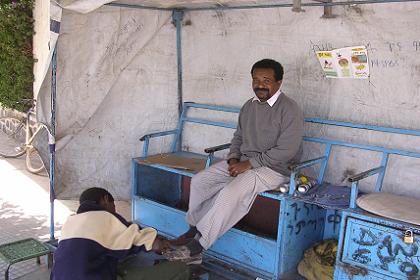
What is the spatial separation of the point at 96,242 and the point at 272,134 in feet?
6.14

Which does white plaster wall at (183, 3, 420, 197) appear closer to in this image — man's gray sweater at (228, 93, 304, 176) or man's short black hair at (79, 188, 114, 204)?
man's gray sweater at (228, 93, 304, 176)

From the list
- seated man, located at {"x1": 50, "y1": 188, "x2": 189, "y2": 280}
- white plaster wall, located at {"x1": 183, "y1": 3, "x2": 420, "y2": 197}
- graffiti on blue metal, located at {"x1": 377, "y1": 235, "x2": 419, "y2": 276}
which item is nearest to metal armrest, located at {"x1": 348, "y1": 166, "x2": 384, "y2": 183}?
white plaster wall, located at {"x1": 183, "y1": 3, "x2": 420, "y2": 197}

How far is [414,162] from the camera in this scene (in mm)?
3615

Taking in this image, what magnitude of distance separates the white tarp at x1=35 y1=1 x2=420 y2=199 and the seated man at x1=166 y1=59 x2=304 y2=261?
46cm

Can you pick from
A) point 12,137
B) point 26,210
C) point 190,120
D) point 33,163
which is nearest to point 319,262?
point 190,120

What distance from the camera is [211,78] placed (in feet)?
16.1

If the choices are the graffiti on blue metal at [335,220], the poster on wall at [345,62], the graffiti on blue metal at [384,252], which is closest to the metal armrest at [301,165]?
the graffiti on blue metal at [335,220]

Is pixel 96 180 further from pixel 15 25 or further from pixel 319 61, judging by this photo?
pixel 15 25

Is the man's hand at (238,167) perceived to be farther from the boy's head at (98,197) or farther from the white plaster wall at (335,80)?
the boy's head at (98,197)

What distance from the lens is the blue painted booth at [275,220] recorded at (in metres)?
3.18

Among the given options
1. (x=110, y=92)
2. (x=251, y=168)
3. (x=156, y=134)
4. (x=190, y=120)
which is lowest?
(x=251, y=168)

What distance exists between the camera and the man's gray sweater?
12.2 ft

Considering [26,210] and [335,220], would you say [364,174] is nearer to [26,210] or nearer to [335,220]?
[335,220]

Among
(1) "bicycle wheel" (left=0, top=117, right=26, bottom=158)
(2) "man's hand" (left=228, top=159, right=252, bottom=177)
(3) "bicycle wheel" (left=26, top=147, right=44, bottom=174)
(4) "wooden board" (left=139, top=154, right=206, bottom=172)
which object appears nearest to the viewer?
(2) "man's hand" (left=228, top=159, right=252, bottom=177)
